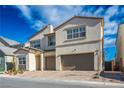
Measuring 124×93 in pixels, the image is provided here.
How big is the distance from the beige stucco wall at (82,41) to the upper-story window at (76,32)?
20.6 inches

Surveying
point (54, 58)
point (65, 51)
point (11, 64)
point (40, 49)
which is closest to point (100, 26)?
point (65, 51)

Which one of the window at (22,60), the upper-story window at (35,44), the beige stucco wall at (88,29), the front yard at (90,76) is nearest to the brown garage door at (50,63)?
the upper-story window at (35,44)

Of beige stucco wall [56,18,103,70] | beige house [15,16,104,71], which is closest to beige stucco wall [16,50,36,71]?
beige house [15,16,104,71]

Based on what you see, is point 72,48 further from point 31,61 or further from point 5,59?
point 5,59

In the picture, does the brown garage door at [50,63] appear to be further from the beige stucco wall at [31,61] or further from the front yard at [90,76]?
the front yard at [90,76]

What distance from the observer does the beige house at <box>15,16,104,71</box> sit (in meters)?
24.1

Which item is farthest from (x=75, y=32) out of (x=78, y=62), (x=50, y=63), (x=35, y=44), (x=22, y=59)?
(x=22, y=59)

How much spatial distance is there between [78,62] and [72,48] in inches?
80.2

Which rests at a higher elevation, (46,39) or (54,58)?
(46,39)

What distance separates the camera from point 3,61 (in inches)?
1246

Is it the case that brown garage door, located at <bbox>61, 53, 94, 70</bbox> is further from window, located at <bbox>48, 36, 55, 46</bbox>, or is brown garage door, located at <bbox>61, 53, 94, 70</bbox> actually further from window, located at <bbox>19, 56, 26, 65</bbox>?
window, located at <bbox>19, 56, 26, 65</bbox>

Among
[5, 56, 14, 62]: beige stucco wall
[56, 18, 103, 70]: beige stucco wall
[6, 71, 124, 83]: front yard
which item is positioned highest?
[56, 18, 103, 70]: beige stucco wall
